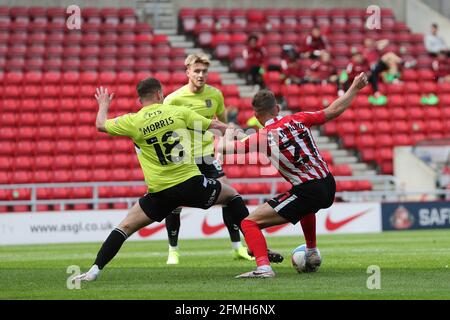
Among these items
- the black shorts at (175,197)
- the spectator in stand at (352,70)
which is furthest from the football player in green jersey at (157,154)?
the spectator in stand at (352,70)

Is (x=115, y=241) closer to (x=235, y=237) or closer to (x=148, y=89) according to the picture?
(x=148, y=89)

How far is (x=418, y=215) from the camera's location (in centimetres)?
2380

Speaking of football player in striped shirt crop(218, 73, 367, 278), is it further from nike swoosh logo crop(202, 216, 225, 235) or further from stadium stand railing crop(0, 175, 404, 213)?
stadium stand railing crop(0, 175, 404, 213)

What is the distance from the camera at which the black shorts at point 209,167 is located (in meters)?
13.4

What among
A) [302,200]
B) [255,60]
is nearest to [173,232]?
[302,200]

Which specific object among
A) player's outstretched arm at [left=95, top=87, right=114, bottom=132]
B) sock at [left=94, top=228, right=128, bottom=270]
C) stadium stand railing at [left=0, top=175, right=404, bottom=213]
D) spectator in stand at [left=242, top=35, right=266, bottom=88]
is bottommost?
stadium stand railing at [left=0, top=175, right=404, bottom=213]

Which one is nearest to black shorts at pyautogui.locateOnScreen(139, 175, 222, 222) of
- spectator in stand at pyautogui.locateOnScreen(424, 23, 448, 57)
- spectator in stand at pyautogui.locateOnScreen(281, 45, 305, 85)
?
spectator in stand at pyautogui.locateOnScreen(281, 45, 305, 85)

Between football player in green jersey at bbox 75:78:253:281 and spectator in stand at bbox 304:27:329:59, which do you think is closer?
football player in green jersey at bbox 75:78:253:281

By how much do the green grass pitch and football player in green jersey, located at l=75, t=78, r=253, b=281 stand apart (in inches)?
21.1

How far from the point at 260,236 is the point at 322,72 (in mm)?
19586

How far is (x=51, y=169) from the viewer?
25031 millimetres

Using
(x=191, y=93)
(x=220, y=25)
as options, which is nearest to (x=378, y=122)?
(x=220, y=25)

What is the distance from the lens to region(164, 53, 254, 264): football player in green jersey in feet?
43.0
